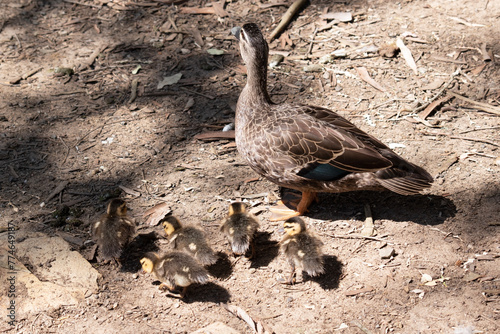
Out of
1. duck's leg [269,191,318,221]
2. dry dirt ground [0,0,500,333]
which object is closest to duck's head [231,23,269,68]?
dry dirt ground [0,0,500,333]

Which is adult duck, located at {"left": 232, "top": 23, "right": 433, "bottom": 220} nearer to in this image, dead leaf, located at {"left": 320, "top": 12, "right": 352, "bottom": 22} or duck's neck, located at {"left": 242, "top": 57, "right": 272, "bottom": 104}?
duck's neck, located at {"left": 242, "top": 57, "right": 272, "bottom": 104}

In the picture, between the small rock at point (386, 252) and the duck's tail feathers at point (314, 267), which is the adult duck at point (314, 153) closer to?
the small rock at point (386, 252)

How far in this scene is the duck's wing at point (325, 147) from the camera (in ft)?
16.2

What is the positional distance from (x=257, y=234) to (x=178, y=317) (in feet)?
3.99

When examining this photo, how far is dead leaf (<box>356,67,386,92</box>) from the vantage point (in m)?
6.86

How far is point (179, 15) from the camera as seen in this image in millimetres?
8250

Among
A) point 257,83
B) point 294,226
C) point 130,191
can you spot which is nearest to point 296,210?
point 294,226

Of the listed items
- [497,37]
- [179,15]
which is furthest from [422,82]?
[179,15]

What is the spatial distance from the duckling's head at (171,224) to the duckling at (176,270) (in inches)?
14.7

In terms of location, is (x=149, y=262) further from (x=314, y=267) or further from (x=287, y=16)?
(x=287, y=16)

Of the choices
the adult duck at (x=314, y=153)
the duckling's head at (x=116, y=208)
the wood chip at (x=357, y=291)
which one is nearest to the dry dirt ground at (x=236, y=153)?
the wood chip at (x=357, y=291)

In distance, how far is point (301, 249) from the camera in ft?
15.1

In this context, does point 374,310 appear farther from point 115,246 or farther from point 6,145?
point 6,145

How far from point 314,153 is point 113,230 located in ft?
6.58
